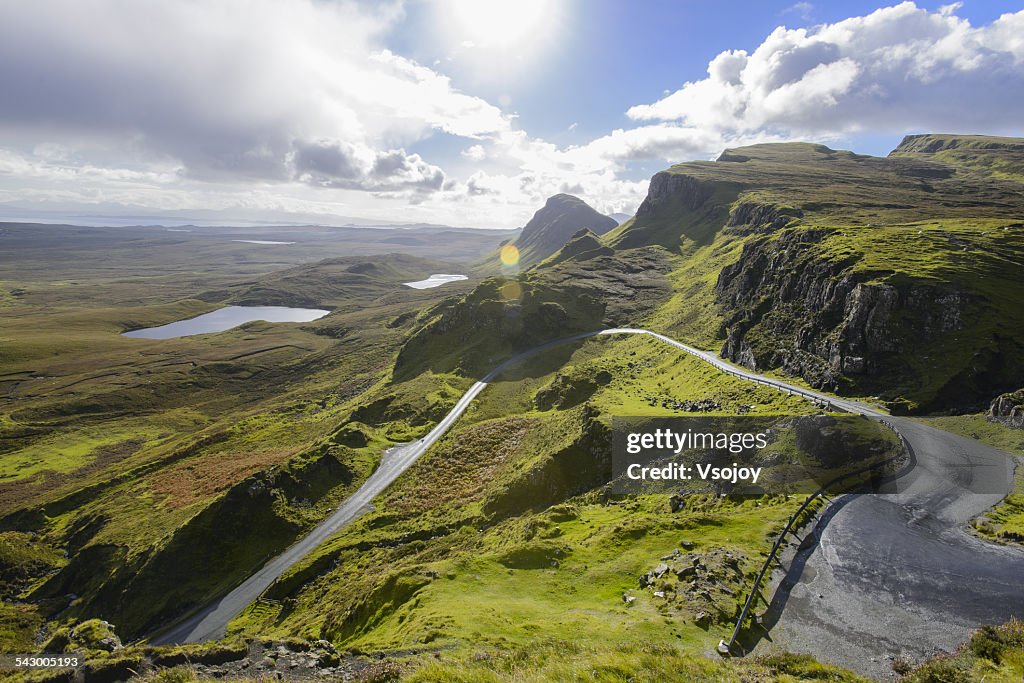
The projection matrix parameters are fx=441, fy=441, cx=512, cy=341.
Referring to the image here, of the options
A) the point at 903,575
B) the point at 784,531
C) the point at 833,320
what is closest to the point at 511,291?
the point at 833,320

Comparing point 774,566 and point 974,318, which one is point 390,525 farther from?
point 974,318

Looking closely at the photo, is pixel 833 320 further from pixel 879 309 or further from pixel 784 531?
pixel 784 531

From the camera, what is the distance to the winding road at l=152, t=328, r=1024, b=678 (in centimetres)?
2433

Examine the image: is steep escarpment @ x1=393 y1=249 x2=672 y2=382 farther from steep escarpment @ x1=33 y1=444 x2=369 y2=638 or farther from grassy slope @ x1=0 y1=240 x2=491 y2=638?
steep escarpment @ x1=33 y1=444 x2=369 y2=638

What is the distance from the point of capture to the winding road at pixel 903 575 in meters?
24.3

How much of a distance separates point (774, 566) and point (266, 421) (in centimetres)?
13568

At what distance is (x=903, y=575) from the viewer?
28.7m

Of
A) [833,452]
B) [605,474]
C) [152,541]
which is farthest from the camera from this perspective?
[152,541]

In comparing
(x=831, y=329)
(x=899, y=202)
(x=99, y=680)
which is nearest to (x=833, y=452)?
(x=831, y=329)

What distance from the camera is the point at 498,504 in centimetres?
5788

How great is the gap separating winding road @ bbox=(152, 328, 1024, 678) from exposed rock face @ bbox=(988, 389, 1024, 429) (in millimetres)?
6340

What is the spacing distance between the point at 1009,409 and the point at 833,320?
3312cm

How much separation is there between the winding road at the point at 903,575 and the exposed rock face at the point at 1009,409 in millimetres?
6340

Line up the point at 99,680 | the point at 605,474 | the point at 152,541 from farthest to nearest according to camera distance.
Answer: the point at 152,541
the point at 605,474
the point at 99,680
